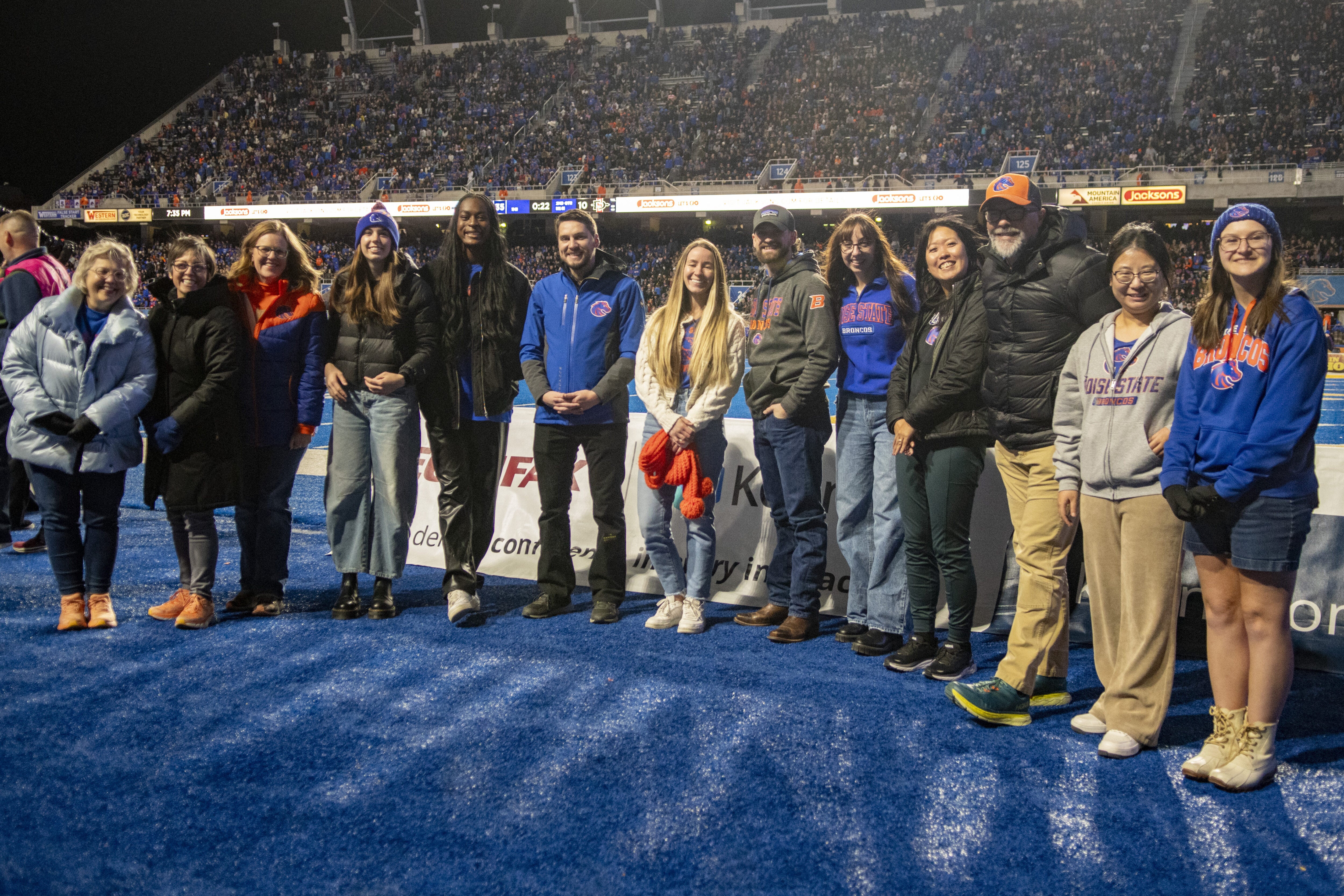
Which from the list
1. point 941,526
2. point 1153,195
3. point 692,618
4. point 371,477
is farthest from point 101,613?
point 1153,195

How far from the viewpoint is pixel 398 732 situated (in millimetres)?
3068

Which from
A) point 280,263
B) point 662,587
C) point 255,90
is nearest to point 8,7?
point 255,90

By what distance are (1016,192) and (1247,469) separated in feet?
4.66

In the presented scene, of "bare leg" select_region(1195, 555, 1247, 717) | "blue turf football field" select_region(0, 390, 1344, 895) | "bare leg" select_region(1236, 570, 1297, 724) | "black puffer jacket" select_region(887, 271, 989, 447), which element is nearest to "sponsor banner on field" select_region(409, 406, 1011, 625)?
"blue turf football field" select_region(0, 390, 1344, 895)

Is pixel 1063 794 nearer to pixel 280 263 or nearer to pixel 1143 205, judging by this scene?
pixel 280 263

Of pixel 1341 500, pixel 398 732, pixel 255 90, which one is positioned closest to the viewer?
pixel 398 732

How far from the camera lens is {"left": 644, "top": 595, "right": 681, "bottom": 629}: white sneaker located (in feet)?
14.7

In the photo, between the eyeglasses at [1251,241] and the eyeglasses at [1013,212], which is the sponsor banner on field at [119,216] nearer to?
the eyeglasses at [1013,212]

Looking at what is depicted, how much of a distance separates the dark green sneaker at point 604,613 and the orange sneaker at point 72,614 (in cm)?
252

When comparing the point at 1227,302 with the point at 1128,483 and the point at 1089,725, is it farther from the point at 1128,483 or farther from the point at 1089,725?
the point at 1089,725

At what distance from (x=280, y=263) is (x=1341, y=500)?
556 cm

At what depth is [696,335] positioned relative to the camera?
4535mm

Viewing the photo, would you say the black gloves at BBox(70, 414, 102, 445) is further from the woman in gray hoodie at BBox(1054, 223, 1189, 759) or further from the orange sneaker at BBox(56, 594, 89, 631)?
the woman in gray hoodie at BBox(1054, 223, 1189, 759)

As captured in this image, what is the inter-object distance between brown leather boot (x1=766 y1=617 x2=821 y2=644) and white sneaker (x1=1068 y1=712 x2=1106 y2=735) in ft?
A: 4.58
